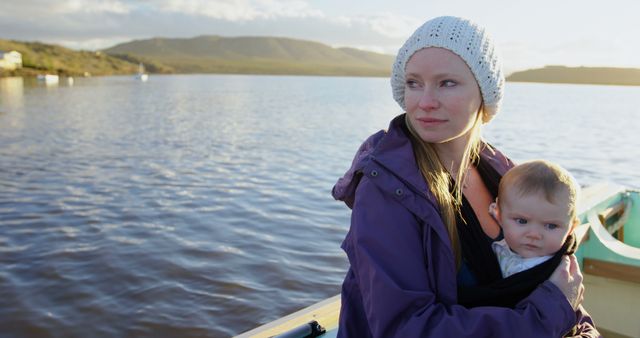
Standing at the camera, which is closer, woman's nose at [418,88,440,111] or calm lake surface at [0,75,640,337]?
woman's nose at [418,88,440,111]

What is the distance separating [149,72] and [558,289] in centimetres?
15086

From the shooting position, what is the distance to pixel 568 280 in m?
1.97

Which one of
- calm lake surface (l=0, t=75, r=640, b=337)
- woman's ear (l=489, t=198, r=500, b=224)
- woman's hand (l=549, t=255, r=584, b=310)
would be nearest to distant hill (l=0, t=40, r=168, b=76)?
calm lake surface (l=0, t=75, r=640, b=337)

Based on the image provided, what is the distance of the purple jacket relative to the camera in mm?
1771

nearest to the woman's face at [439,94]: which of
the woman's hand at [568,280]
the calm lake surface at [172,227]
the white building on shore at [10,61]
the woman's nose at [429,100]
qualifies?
the woman's nose at [429,100]

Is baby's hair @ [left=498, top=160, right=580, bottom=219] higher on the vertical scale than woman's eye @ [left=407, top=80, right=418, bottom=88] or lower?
lower

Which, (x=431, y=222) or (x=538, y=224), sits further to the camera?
(x=538, y=224)

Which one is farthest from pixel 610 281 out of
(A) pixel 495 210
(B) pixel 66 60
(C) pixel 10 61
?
(B) pixel 66 60

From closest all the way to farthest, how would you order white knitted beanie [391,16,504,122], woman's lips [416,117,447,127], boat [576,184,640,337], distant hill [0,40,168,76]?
1. white knitted beanie [391,16,504,122]
2. woman's lips [416,117,447,127]
3. boat [576,184,640,337]
4. distant hill [0,40,168,76]

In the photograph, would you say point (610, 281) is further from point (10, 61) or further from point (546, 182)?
point (10, 61)

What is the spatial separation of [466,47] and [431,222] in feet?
2.01

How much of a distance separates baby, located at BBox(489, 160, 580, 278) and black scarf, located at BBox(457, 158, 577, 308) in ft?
0.15

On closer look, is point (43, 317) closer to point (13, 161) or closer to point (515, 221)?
point (515, 221)

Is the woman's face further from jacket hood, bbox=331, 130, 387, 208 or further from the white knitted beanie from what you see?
jacket hood, bbox=331, 130, 387, 208
